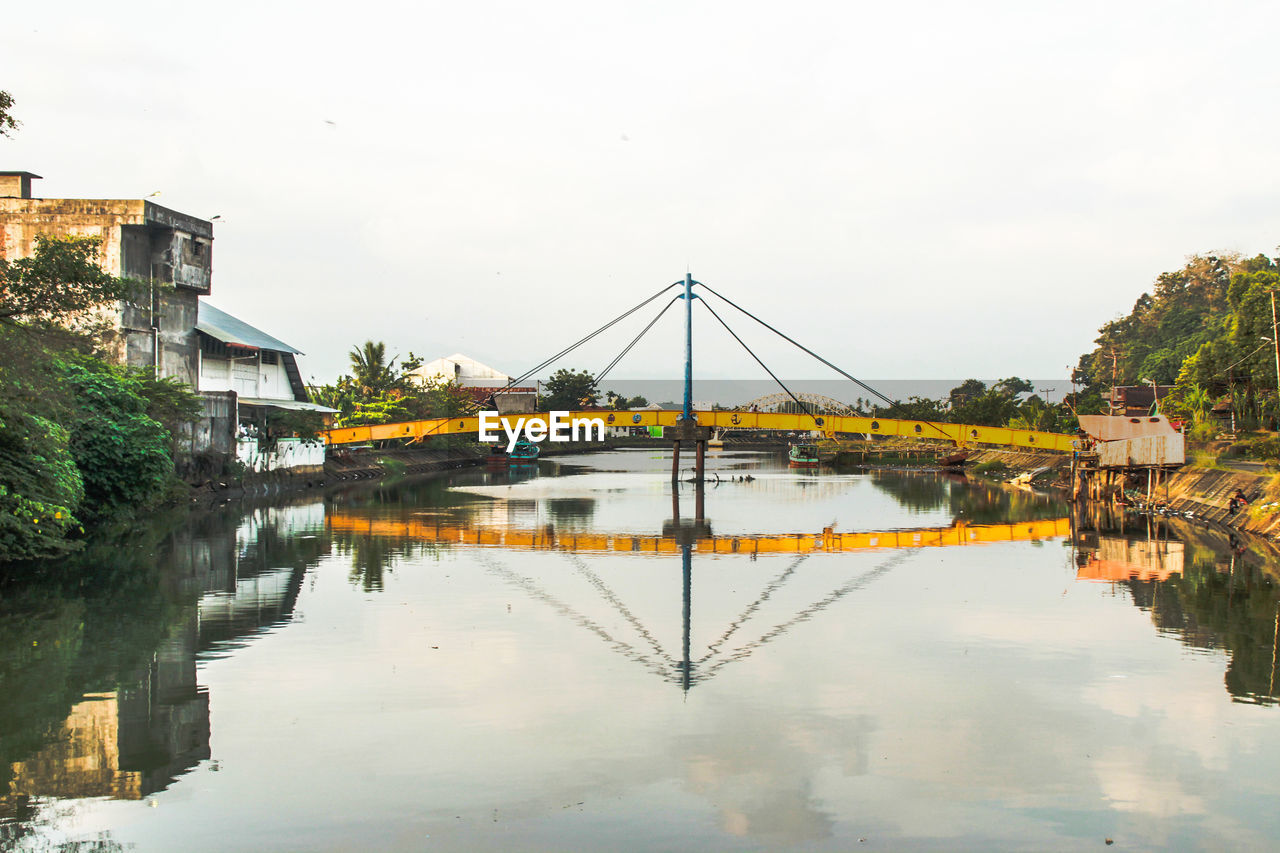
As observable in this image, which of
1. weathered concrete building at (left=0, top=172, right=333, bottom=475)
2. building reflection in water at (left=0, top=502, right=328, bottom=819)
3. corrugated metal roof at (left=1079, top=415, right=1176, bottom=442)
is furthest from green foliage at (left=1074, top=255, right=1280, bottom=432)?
weathered concrete building at (left=0, top=172, right=333, bottom=475)

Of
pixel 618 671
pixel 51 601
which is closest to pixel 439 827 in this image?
pixel 618 671

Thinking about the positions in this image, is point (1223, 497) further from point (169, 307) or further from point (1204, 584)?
point (169, 307)

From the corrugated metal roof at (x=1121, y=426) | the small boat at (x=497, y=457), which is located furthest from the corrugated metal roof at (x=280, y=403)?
the corrugated metal roof at (x=1121, y=426)

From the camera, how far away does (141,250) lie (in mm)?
49312

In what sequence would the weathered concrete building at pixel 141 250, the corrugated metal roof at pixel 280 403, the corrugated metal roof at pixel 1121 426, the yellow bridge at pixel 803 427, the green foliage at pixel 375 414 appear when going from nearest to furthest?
the weathered concrete building at pixel 141 250
the corrugated metal roof at pixel 1121 426
the yellow bridge at pixel 803 427
the corrugated metal roof at pixel 280 403
the green foliage at pixel 375 414

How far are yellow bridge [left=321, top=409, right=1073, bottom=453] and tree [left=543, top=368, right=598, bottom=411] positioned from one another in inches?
2359

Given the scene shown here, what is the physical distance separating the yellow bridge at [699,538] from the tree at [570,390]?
87861mm

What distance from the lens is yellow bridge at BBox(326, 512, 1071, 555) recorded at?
1353 inches

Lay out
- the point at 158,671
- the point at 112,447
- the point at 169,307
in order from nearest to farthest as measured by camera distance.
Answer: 1. the point at 158,671
2. the point at 112,447
3. the point at 169,307

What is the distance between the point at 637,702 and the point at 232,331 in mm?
50209

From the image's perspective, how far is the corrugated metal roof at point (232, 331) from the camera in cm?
5459

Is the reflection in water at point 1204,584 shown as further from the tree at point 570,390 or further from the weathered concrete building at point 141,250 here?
the tree at point 570,390

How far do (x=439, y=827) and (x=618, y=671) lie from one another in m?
Result: 6.69

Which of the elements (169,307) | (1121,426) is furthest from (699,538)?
(169,307)
